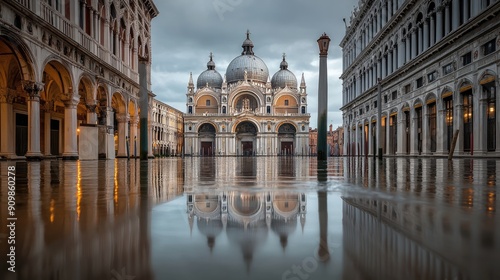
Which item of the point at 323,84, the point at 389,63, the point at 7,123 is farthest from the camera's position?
the point at 389,63

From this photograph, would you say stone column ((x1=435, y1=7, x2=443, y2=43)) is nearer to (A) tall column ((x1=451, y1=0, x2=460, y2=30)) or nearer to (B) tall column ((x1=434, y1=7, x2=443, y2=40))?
(B) tall column ((x1=434, y1=7, x2=443, y2=40))

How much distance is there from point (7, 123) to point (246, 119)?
53244mm

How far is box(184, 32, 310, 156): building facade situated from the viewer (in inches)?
2704

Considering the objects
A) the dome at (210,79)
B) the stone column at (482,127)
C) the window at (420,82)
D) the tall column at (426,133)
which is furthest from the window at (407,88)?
the dome at (210,79)

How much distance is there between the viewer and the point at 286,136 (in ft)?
232

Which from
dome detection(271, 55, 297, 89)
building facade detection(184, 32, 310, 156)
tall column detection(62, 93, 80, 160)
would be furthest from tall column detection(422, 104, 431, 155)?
dome detection(271, 55, 297, 89)

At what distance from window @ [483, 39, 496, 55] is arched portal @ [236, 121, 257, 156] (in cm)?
5392

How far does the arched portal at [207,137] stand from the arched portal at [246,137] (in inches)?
183

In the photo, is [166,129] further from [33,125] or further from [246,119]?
[33,125]

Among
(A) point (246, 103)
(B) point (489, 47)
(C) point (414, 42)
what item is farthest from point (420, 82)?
(A) point (246, 103)

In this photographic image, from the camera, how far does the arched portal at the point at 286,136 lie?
2781 inches

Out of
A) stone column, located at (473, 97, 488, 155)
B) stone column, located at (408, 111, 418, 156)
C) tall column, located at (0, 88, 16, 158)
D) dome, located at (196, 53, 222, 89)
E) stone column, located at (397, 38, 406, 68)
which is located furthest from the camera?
dome, located at (196, 53, 222, 89)

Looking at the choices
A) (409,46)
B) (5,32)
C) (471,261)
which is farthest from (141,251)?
(409,46)

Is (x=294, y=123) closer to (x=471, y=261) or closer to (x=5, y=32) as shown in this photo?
(x=5, y=32)
